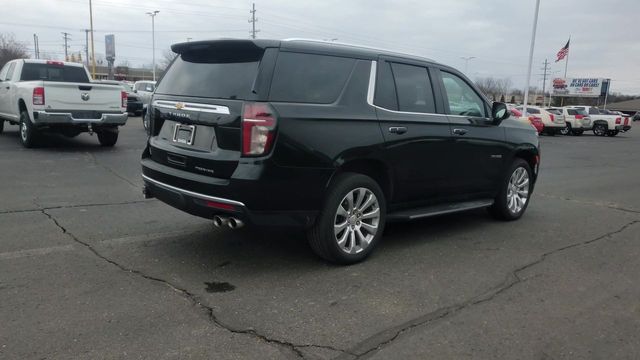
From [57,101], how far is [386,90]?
8518 mm

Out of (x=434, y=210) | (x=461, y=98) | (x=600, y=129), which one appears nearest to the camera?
(x=434, y=210)

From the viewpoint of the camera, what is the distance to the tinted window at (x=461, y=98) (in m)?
5.71

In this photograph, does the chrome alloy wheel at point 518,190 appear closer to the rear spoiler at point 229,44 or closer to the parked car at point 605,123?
the rear spoiler at point 229,44

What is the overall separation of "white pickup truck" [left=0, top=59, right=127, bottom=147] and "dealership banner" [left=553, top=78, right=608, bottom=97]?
70.0m

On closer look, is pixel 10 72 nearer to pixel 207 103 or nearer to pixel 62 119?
pixel 62 119

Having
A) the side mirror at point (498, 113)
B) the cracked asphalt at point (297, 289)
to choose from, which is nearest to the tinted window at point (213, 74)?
the cracked asphalt at point (297, 289)

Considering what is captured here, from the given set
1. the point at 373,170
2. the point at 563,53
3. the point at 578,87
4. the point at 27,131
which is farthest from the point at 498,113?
the point at 578,87

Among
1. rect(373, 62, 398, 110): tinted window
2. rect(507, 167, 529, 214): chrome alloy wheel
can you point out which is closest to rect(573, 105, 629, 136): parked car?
rect(507, 167, 529, 214): chrome alloy wheel

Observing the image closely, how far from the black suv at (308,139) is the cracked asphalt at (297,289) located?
1.63 feet

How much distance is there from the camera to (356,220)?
4.70 m

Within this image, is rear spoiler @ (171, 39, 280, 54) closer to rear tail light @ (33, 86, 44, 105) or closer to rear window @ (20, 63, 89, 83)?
rear tail light @ (33, 86, 44, 105)

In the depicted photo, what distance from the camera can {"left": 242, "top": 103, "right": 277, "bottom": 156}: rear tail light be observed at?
4.00m

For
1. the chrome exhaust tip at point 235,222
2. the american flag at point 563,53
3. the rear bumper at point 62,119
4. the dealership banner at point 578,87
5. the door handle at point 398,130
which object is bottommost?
the chrome exhaust tip at point 235,222

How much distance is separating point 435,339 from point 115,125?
1034 cm
